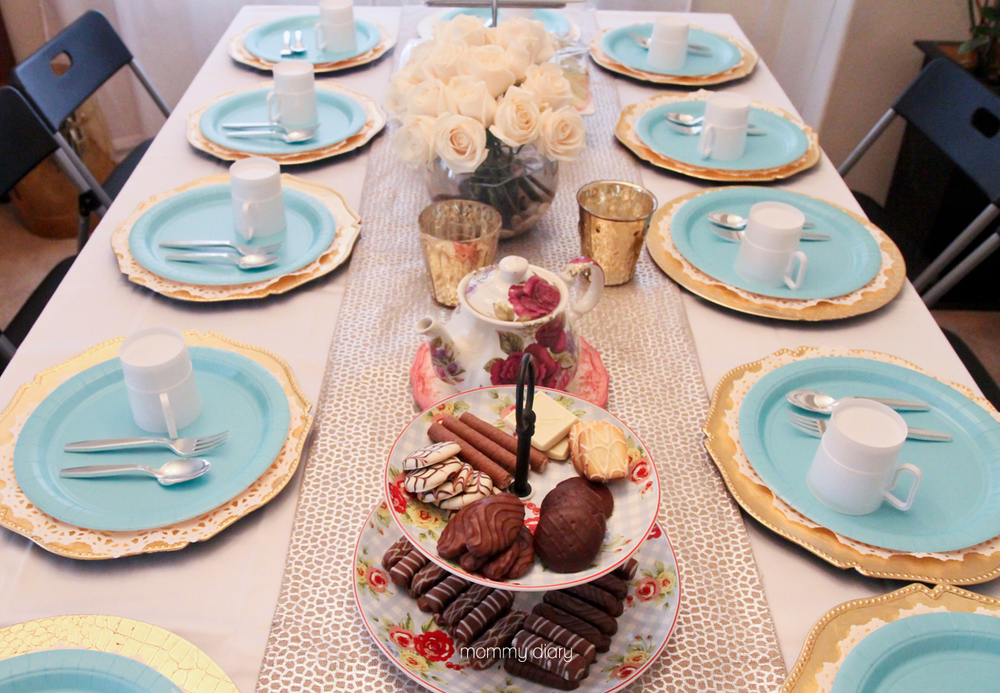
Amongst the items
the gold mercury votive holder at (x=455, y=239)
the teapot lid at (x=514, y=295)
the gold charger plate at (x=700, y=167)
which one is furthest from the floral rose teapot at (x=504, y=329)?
the gold charger plate at (x=700, y=167)

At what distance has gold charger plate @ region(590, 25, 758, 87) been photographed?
4.85ft

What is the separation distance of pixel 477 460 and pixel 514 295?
190mm

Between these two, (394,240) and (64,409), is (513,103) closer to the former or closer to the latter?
(394,240)

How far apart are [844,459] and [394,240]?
64 centimetres

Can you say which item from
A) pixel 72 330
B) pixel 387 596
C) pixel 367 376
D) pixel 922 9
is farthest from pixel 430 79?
pixel 922 9

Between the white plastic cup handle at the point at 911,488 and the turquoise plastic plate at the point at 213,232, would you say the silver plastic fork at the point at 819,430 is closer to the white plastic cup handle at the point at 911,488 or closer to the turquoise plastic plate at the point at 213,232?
the white plastic cup handle at the point at 911,488

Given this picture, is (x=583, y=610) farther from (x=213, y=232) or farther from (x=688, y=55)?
(x=688, y=55)

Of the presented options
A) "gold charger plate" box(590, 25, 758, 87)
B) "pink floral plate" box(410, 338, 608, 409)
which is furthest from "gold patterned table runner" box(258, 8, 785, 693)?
"gold charger plate" box(590, 25, 758, 87)

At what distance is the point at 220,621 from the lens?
2.07 feet

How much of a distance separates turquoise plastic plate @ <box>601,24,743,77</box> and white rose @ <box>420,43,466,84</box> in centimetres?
66

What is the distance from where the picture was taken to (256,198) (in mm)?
1022

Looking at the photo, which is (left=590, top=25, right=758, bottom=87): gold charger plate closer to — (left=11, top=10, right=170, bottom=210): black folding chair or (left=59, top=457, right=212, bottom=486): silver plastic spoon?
(left=11, top=10, right=170, bottom=210): black folding chair

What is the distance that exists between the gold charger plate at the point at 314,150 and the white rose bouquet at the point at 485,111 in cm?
26

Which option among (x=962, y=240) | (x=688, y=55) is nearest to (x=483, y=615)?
(x=962, y=240)
